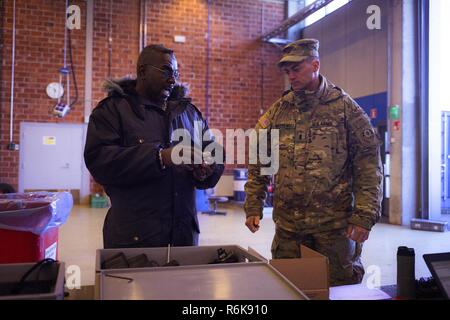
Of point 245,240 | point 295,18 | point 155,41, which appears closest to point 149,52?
point 245,240

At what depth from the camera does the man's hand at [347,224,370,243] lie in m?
1.80

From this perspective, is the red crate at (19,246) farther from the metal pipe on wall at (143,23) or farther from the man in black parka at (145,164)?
the metal pipe on wall at (143,23)

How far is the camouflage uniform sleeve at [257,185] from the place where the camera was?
2.06 m

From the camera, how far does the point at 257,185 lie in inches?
84.0

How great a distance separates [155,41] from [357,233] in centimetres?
749

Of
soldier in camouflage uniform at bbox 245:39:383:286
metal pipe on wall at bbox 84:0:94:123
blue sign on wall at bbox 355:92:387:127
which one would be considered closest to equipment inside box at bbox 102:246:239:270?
soldier in camouflage uniform at bbox 245:39:383:286

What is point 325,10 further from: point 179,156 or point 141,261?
point 141,261

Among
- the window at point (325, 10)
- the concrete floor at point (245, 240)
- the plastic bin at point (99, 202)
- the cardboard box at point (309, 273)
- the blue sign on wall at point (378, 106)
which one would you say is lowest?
the concrete floor at point (245, 240)

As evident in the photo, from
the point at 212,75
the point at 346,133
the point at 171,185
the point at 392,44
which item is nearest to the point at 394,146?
the point at 392,44

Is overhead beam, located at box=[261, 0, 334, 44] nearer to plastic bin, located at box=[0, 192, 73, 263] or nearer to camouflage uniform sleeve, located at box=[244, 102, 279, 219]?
camouflage uniform sleeve, located at box=[244, 102, 279, 219]

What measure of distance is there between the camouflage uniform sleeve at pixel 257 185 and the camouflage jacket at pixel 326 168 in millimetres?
11

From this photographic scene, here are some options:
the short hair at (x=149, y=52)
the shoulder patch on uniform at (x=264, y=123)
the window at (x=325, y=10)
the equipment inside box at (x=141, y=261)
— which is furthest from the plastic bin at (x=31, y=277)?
the window at (x=325, y=10)

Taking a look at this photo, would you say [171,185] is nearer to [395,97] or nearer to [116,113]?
[116,113]

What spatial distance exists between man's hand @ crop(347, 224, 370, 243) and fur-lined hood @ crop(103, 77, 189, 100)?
0.96 m
